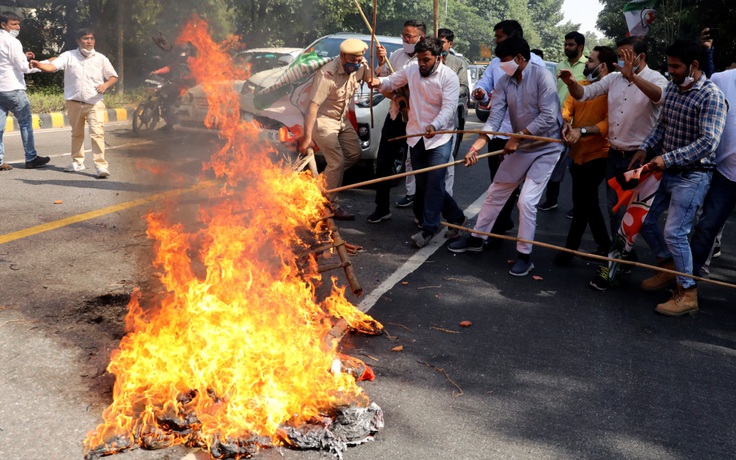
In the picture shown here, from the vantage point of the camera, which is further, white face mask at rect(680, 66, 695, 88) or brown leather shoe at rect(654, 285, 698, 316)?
brown leather shoe at rect(654, 285, 698, 316)

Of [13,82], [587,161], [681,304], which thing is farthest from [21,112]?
[681,304]

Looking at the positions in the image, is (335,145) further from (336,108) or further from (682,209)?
(682,209)

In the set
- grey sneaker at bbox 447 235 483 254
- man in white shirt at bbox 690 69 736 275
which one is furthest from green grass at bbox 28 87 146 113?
man in white shirt at bbox 690 69 736 275

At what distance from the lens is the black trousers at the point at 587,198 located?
249 inches

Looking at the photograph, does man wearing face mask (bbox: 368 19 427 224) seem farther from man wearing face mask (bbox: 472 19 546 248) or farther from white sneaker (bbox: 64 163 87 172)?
white sneaker (bbox: 64 163 87 172)

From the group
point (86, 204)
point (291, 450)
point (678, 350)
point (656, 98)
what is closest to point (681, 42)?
point (656, 98)

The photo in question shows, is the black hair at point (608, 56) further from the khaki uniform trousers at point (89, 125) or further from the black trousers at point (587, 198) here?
the khaki uniform trousers at point (89, 125)

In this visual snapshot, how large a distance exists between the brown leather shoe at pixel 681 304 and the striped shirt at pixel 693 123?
0.96 metres

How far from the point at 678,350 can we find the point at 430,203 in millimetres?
2719

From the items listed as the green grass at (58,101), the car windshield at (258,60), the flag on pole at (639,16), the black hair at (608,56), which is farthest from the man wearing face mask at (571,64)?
the green grass at (58,101)

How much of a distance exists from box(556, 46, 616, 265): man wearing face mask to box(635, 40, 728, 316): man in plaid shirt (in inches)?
27.4

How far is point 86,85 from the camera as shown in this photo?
8812 millimetres

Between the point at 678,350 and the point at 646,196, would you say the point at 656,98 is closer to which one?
the point at 646,196

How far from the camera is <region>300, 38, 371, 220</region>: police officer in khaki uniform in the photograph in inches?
267
